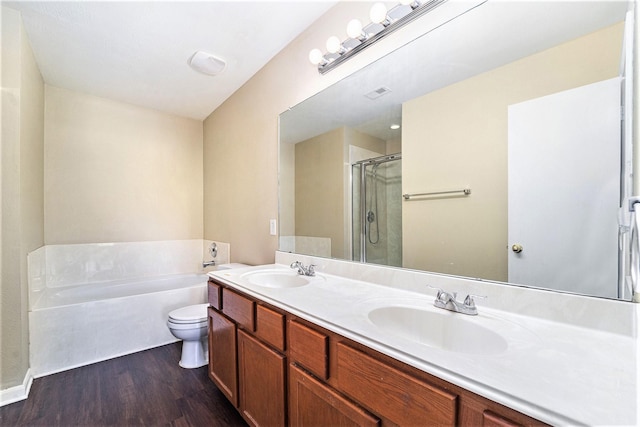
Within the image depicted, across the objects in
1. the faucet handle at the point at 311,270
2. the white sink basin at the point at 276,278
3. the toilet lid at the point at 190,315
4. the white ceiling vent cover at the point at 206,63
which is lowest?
the toilet lid at the point at 190,315

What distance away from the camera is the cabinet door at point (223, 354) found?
5.06 ft

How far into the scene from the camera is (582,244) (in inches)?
35.8

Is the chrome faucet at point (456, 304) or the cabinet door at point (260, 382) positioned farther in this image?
the cabinet door at point (260, 382)

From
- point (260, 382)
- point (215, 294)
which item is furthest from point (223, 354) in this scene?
point (260, 382)

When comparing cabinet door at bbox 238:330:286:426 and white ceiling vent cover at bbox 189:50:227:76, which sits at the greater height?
white ceiling vent cover at bbox 189:50:227:76

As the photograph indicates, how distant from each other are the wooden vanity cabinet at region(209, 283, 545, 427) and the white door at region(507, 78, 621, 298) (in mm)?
604

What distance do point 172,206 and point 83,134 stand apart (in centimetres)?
111

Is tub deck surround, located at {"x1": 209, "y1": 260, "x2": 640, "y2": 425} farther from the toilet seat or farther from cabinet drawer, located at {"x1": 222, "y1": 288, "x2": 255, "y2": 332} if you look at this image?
the toilet seat

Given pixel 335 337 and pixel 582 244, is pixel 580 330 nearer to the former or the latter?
pixel 582 244

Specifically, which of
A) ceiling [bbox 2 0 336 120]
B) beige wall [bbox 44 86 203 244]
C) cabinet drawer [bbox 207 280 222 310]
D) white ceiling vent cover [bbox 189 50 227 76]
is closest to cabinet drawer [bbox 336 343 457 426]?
cabinet drawer [bbox 207 280 222 310]

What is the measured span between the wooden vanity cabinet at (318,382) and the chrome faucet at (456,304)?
40cm

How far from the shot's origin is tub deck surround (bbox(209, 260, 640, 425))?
514mm

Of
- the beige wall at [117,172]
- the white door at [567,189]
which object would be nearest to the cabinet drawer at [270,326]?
the white door at [567,189]

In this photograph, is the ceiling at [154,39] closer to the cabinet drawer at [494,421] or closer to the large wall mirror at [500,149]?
the large wall mirror at [500,149]
